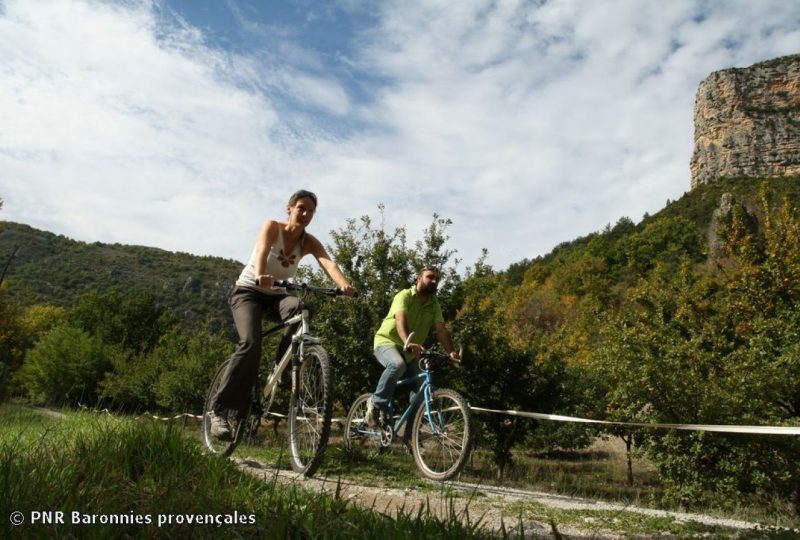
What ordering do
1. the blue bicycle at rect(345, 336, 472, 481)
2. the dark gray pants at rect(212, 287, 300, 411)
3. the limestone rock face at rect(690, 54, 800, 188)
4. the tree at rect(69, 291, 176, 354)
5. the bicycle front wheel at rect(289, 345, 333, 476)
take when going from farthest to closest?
the limestone rock face at rect(690, 54, 800, 188) → the tree at rect(69, 291, 176, 354) → the blue bicycle at rect(345, 336, 472, 481) → the dark gray pants at rect(212, 287, 300, 411) → the bicycle front wheel at rect(289, 345, 333, 476)

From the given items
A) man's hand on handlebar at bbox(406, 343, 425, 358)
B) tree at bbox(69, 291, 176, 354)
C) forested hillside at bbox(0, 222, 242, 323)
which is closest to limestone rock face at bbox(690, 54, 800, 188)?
forested hillside at bbox(0, 222, 242, 323)

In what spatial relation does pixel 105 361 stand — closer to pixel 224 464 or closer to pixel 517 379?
pixel 517 379

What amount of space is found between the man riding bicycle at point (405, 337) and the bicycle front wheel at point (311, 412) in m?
1.13

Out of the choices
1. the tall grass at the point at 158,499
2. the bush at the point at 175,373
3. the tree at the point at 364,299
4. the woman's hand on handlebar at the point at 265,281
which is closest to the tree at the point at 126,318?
the bush at the point at 175,373

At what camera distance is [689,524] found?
10.7 feet

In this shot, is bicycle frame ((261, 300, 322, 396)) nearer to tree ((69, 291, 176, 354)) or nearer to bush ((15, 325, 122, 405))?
bush ((15, 325, 122, 405))

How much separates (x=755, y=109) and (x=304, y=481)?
362 feet

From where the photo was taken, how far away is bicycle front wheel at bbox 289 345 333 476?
4191 millimetres

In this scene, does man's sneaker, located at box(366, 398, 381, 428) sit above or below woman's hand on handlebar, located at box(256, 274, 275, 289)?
below

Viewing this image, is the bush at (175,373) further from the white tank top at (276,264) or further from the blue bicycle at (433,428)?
the white tank top at (276,264)

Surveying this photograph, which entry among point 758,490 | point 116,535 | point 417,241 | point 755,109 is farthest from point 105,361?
point 755,109

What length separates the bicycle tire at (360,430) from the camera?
579 cm

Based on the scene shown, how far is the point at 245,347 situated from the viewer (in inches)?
180

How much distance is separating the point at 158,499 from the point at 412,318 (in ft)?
12.1
